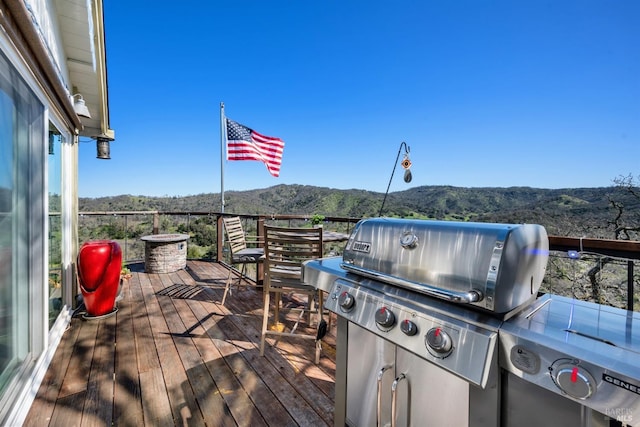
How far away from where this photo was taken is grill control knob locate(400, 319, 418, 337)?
3.01 feet

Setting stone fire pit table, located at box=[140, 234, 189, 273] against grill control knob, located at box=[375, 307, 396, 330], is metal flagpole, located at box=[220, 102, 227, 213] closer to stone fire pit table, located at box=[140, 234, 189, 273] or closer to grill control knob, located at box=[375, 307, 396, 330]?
stone fire pit table, located at box=[140, 234, 189, 273]

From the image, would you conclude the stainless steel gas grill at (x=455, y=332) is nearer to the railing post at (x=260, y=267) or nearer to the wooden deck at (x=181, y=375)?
the wooden deck at (x=181, y=375)

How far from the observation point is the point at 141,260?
6.14 meters

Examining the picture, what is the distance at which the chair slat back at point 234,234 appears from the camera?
139 inches

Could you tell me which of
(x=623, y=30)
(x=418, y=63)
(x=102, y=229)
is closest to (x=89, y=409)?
(x=102, y=229)

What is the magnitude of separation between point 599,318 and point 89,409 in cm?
261

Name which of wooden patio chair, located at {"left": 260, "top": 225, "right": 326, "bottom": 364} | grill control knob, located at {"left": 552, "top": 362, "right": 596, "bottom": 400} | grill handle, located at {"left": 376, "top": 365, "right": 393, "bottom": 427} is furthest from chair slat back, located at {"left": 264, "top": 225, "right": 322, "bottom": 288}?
grill control knob, located at {"left": 552, "top": 362, "right": 596, "bottom": 400}

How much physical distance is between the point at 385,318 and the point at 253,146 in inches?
241

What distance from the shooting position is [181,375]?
6.83ft

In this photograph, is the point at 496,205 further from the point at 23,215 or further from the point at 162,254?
the point at 162,254

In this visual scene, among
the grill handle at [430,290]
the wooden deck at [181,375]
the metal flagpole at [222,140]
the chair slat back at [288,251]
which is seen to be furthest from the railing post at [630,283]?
the metal flagpole at [222,140]

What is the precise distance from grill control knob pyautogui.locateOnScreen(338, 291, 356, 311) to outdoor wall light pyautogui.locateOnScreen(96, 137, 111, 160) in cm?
475

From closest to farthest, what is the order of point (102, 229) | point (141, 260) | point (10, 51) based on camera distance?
point (10, 51), point (141, 260), point (102, 229)

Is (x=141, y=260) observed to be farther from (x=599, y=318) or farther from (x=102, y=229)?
(x=599, y=318)
